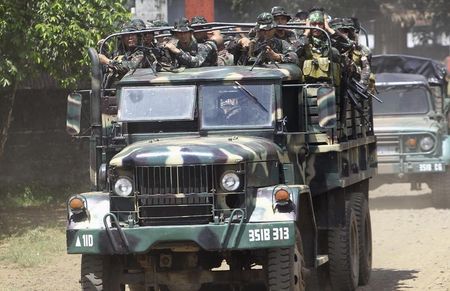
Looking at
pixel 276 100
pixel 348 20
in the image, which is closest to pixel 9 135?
pixel 348 20

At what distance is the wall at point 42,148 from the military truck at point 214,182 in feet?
35.6

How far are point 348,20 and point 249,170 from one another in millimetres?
3693

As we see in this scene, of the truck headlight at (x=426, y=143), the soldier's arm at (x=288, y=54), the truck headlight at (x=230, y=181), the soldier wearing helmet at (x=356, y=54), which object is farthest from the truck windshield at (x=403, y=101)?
the truck headlight at (x=230, y=181)

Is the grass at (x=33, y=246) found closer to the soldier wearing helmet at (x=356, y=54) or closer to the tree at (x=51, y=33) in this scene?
the tree at (x=51, y=33)

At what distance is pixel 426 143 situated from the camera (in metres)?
18.2

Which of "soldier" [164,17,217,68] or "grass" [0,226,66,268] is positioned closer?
"soldier" [164,17,217,68]

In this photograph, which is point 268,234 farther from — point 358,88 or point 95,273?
point 358,88

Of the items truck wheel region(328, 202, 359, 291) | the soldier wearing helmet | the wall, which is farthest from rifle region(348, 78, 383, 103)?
the wall

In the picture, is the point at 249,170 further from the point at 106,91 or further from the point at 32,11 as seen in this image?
the point at 32,11

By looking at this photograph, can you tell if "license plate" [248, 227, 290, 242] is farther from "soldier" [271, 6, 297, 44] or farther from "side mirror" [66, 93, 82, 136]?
"soldier" [271, 6, 297, 44]

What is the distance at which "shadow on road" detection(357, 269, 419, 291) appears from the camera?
1096cm

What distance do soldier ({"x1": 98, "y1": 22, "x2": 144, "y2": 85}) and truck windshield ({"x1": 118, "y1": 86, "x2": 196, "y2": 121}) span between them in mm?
603

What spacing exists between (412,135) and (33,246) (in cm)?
694

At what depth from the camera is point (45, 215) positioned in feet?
57.5
